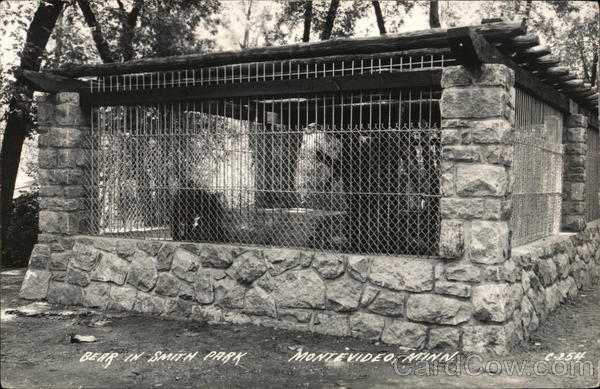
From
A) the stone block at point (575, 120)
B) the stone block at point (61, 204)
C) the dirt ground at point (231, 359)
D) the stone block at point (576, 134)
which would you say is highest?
the stone block at point (575, 120)

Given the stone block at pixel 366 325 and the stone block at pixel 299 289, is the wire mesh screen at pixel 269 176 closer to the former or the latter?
the stone block at pixel 299 289

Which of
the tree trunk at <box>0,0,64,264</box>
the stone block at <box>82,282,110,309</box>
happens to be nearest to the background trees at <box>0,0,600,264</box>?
the tree trunk at <box>0,0,64,264</box>

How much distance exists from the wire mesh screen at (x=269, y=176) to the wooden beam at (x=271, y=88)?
0.55ft

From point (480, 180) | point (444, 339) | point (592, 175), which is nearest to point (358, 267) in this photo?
point (444, 339)

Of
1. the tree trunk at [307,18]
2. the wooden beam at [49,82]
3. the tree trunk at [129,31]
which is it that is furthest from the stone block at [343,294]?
the tree trunk at [307,18]

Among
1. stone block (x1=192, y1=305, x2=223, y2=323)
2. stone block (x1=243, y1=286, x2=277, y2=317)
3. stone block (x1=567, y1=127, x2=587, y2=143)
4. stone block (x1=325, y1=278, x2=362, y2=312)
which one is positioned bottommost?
stone block (x1=192, y1=305, x2=223, y2=323)

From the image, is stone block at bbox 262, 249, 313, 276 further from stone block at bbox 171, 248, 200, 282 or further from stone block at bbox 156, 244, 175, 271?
stone block at bbox 156, 244, 175, 271

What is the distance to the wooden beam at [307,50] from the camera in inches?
225

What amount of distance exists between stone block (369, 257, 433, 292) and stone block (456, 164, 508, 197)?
0.82 metres

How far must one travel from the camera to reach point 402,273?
6.15 m

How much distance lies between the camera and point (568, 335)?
21.8 ft

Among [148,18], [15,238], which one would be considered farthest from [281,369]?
[148,18]

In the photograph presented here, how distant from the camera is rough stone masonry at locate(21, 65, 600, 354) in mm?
5824

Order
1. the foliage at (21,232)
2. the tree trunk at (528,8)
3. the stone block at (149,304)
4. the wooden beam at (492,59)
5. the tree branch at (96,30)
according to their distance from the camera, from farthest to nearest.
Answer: the tree trunk at (528,8) → the tree branch at (96,30) → the foliage at (21,232) → the stone block at (149,304) → the wooden beam at (492,59)
